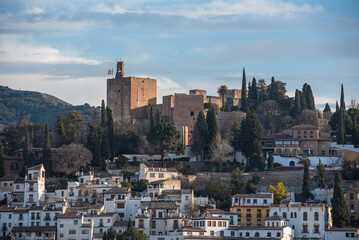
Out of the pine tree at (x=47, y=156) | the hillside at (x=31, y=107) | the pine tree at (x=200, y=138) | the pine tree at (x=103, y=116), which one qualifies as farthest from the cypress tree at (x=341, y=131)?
the hillside at (x=31, y=107)

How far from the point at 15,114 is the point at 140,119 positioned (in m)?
66.8

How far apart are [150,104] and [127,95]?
3073 mm

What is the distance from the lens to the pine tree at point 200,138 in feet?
263

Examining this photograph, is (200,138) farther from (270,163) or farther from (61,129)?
(61,129)

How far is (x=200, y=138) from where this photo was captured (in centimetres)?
8038

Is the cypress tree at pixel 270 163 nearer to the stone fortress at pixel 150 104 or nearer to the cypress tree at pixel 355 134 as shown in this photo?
the cypress tree at pixel 355 134

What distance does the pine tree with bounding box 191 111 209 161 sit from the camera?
8012 cm

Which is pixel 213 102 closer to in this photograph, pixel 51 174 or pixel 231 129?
pixel 231 129

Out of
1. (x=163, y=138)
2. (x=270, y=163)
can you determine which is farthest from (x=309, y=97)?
(x=163, y=138)

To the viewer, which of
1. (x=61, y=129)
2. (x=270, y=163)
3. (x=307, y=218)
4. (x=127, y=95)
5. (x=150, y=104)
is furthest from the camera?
(x=150, y=104)

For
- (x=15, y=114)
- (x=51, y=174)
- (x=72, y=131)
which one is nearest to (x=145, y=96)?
(x=72, y=131)

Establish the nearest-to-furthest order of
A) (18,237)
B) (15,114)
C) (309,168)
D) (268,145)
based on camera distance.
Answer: (18,237)
(309,168)
(268,145)
(15,114)

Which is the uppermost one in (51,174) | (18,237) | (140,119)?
(140,119)

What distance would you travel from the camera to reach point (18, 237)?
2537 inches
